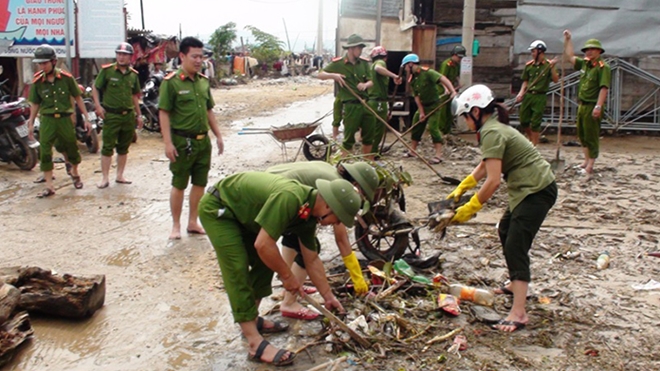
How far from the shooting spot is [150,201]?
787 centimetres

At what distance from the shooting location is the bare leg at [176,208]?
634cm

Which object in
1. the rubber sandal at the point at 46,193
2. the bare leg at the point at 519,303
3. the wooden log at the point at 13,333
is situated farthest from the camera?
the rubber sandal at the point at 46,193

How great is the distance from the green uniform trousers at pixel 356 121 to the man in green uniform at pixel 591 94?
2925 mm

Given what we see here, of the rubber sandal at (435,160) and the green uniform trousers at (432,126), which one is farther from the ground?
the green uniform trousers at (432,126)

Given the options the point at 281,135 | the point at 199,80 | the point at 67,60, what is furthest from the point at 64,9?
the point at 199,80

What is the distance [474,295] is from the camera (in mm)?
4871

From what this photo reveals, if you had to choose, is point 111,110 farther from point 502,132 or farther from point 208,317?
point 502,132

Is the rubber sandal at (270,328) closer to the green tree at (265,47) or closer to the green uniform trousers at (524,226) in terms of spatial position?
the green uniform trousers at (524,226)

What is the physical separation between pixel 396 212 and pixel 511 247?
133 cm

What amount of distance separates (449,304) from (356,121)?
4.94 metres

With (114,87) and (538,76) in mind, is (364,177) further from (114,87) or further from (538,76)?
(538,76)

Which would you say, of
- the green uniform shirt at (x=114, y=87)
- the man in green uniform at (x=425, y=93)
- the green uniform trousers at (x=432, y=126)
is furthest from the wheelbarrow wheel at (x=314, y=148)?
the green uniform shirt at (x=114, y=87)

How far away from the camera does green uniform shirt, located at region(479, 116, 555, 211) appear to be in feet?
14.4

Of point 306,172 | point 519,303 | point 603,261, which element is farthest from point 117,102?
point 603,261
